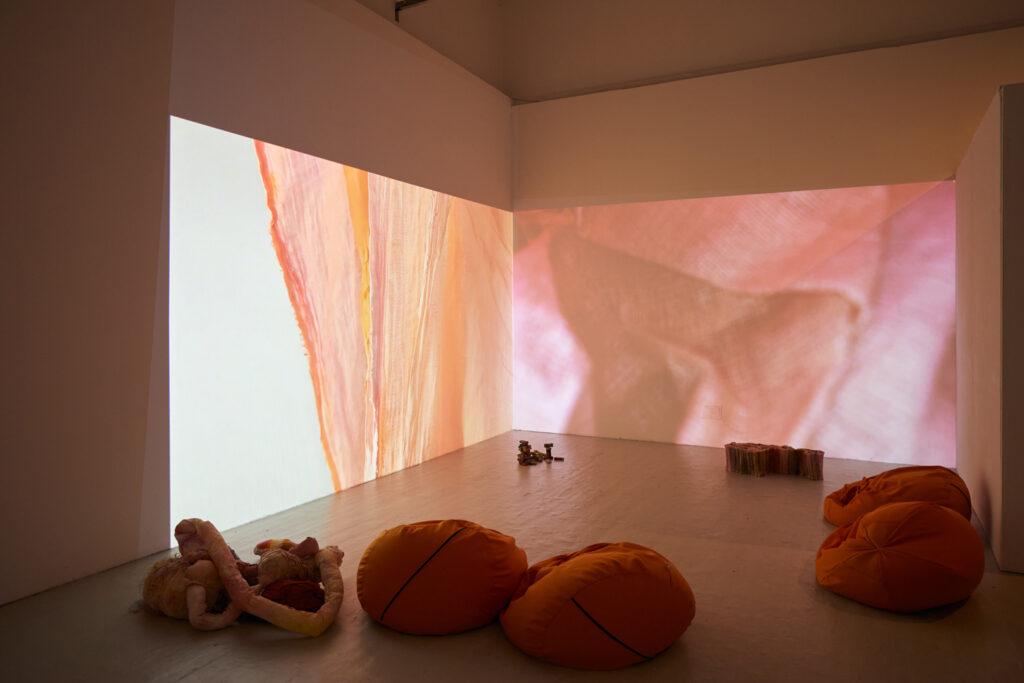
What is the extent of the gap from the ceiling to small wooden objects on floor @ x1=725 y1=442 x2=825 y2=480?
316 cm

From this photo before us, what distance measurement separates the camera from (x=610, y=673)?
2.44 metres

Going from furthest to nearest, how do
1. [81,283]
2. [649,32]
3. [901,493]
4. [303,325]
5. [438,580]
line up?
1. [649,32]
2. [303,325]
3. [901,493]
4. [81,283]
5. [438,580]

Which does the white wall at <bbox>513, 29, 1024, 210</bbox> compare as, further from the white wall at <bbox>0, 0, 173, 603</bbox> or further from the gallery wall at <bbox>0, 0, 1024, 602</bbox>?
the white wall at <bbox>0, 0, 173, 603</bbox>

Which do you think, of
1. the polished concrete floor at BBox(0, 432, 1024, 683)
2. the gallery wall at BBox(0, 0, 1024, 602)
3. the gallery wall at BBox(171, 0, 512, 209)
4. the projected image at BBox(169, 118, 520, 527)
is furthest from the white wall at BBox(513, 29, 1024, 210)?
the polished concrete floor at BBox(0, 432, 1024, 683)

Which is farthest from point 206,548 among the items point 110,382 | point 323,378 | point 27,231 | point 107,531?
point 323,378

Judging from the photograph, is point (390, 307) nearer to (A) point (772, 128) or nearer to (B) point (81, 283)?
(B) point (81, 283)

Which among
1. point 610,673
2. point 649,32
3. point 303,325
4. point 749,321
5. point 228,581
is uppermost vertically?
point 649,32

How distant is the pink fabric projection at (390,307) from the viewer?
4578 mm

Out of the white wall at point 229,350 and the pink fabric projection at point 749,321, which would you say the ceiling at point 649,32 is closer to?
the pink fabric projection at point 749,321

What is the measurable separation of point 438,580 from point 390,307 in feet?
9.78

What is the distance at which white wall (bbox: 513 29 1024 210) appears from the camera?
17.6ft

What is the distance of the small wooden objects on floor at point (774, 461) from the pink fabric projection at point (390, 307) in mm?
2313

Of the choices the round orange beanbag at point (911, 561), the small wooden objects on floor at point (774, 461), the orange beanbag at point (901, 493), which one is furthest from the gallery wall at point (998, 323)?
the small wooden objects on floor at point (774, 461)

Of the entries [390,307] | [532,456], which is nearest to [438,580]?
[390,307]
